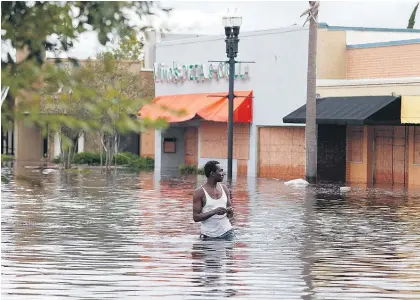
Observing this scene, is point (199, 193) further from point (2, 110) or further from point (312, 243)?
point (2, 110)

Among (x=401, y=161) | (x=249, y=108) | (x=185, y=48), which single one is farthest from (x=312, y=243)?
(x=185, y=48)

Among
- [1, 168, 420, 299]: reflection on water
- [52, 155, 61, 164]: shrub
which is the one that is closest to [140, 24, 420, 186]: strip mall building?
[52, 155, 61, 164]: shrub

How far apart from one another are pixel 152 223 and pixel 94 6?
53.0ft

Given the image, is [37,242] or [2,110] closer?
[2,110]

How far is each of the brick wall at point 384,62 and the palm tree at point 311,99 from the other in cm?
395

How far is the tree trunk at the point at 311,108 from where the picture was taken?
4194 centimetres

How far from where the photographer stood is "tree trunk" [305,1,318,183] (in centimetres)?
4194

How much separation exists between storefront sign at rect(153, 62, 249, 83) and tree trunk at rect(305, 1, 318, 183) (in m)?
9.15

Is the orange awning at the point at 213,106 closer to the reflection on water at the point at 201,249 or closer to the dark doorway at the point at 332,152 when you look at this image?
the dark doorway at the point at 332,152

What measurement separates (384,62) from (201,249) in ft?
96.1

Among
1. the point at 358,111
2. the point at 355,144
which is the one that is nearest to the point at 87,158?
the point at 355,144

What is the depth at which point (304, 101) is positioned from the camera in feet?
A: 155

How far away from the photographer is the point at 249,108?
50656 millimetres

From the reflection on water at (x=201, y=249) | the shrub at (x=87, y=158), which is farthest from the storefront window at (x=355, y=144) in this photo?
the shrub at (x=87, y=158)
